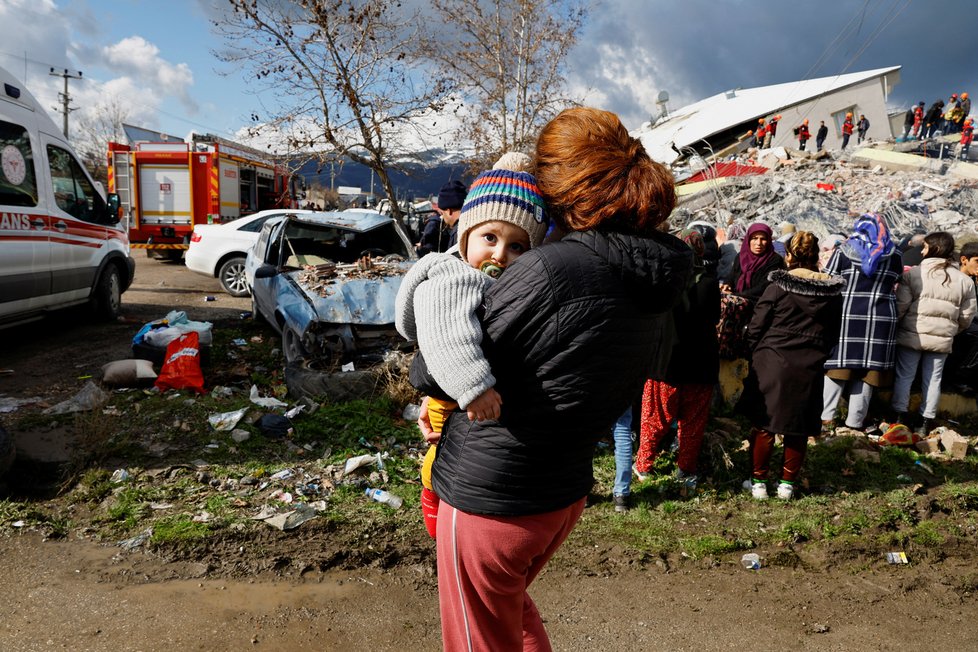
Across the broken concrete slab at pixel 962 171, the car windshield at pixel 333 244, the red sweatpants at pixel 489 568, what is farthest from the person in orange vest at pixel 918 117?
the red sweatpants at pixel 489 568

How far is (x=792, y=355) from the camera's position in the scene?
4320 mm

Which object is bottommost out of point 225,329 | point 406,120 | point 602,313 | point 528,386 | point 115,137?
point 225,329

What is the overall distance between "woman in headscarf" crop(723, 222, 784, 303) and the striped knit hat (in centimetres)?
466

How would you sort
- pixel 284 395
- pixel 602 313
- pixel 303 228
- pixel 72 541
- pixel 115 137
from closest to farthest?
pixel 602 313 → pixel 72 541 → pixel 284 395 → pixel 303 228 → pixel 115 137

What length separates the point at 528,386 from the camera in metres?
1.45

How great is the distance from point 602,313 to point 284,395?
491 centimetres

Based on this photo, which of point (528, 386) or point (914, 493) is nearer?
point (528, 386)

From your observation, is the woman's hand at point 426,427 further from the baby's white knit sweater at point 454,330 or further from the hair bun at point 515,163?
the hair bun at point 515,163

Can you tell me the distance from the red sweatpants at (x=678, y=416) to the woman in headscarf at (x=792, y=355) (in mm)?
401

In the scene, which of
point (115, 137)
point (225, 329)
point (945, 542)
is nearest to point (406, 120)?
point (225, 329)

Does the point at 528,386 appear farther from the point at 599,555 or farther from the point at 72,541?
the point at 72,541

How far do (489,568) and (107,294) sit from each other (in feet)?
28.6

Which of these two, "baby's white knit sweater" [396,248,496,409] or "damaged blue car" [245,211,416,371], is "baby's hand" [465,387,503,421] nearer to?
"baby's white knit sweater" [396,248,496,409]

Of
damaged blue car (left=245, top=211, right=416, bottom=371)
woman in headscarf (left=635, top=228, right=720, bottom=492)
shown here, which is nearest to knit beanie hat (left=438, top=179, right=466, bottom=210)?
damaged blue car (left=245, top=211, right=416, bottom=371)
